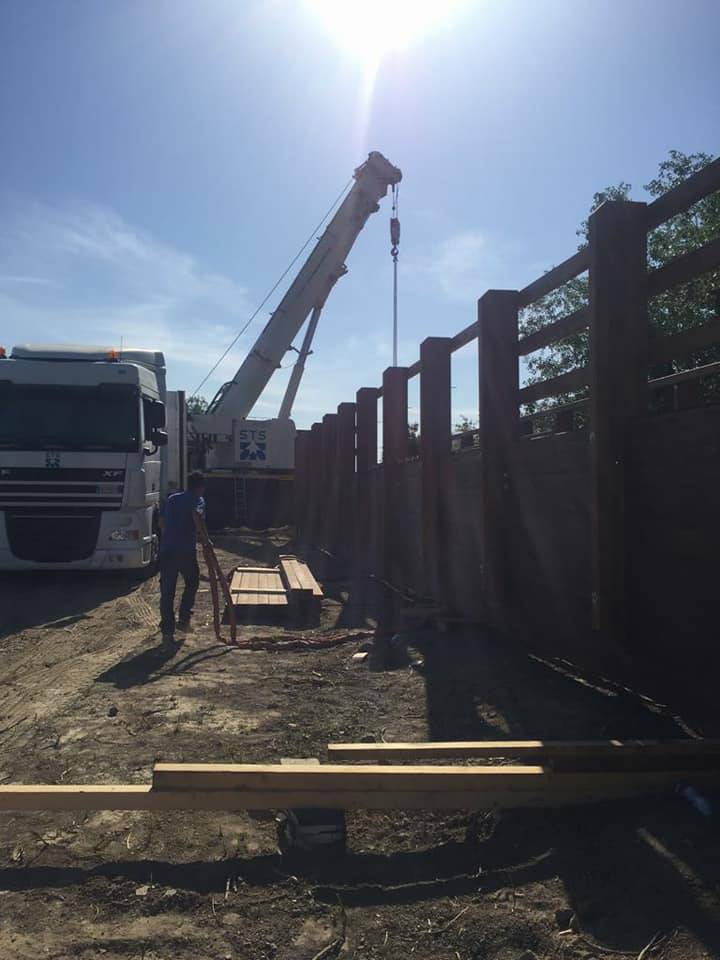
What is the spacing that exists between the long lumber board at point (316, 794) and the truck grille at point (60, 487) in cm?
860

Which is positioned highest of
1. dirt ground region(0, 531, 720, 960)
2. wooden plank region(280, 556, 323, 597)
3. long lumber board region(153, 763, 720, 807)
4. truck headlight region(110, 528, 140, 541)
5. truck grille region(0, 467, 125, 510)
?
truck grille region(0, 467, 125, 510)

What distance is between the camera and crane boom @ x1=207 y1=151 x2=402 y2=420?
2303cm

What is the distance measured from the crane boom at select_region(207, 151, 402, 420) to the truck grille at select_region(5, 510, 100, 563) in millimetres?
13351

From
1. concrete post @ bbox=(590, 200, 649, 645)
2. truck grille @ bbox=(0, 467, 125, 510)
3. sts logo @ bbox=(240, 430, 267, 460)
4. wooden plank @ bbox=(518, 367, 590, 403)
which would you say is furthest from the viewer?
sts logo @ bbox=(240, 430, 267, 460)

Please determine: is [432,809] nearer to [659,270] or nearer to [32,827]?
[32,827]

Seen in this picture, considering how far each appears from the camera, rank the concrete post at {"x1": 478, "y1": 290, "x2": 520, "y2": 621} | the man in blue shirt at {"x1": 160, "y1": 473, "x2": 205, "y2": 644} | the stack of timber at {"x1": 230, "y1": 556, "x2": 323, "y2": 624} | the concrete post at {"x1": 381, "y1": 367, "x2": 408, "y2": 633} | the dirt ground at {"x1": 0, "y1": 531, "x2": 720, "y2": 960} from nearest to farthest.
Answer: the dirt ground at {"x1": 0, "y1": 531, "x2": 720, "y2": 960}, the concrete post at {"x1": 478, "y1": 290, "x2": 520, "y2": 621}, the man in blue shirt at {"x1": 160, "y1": 473, "x2": 205, "y2": 644}, the stack of timber at {"x1": 230, "y1": 556, "x2": 323, "y2": 624}, the concrete post at {"x1": 381, "y1": 367, "x2": 408, "y2": 633}

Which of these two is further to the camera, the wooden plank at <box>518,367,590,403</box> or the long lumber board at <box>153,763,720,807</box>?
the wooden plank at <box>518,367,590,403</box>

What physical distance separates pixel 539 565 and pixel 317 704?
2.00 metres

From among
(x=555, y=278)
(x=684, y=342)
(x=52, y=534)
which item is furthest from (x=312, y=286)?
(x=684, y=342)

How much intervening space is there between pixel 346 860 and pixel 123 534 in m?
9.23

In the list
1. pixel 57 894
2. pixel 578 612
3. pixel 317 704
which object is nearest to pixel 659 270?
pixel 578 612

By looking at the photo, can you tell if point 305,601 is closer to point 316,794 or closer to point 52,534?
point 52,534

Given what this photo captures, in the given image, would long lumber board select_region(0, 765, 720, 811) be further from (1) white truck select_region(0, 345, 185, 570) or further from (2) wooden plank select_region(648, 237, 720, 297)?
(1) white truck select_region(0, 345, 185, 570)

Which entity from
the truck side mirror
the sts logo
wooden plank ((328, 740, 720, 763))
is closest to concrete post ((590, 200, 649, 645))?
wooden plank ((328, 740, 720, 763))
